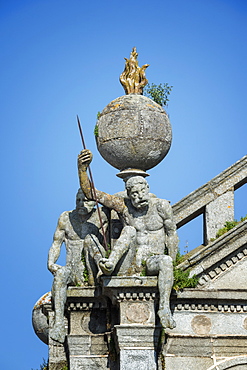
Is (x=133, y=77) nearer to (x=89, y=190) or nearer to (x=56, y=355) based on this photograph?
(x=89, y=190)

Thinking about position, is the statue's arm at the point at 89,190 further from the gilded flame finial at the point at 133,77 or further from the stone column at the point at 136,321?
the gilded flame finial at the point at 133,77

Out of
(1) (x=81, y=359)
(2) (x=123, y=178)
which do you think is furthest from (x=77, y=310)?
(2) (x=123, y=178)

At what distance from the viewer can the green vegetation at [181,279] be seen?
26.9 m

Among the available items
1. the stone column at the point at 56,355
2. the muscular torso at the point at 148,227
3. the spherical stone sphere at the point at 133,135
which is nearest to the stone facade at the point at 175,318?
the stone column at the point at 56,355

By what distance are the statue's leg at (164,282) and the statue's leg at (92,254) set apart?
1.24 meters

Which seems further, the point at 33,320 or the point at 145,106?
the point at 33,320

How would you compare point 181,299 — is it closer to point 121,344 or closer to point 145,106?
point 121,344

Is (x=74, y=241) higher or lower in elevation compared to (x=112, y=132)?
lower

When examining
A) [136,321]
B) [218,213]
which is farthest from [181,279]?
[218,213]

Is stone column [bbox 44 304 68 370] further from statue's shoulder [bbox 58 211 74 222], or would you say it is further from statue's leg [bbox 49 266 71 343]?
statue's shoulder [bbox 58 211 74 222]

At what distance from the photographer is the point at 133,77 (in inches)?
1141

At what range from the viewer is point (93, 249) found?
27438 millimetres

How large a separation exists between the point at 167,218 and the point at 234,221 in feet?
5.67

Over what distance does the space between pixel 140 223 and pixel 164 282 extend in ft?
4.78
